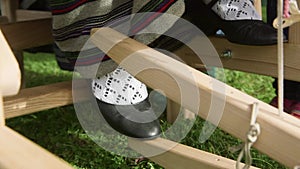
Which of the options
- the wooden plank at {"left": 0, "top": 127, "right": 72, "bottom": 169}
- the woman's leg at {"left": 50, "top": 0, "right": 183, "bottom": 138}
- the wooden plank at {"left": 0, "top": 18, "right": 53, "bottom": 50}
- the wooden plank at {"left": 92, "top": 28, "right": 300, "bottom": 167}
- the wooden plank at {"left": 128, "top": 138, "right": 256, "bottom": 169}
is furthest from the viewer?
the wooden plank at {"left": 0, "top": 18, "right": 53, "bottom": 50}

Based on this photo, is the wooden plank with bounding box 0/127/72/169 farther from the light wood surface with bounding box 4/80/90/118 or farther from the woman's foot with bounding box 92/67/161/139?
the light wood surface with bounding box 4/80/90/118

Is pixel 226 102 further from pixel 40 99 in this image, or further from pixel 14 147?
pixel 40 99

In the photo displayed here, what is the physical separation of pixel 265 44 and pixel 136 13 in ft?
0.92

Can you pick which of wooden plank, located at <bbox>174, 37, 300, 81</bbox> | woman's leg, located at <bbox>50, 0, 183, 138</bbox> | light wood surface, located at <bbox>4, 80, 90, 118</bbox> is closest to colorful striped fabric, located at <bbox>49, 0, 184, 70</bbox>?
woman's leg, located at <bbox>50, 0, 183, 138</bbox>

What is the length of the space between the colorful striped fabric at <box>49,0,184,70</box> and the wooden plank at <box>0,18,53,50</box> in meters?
0.32

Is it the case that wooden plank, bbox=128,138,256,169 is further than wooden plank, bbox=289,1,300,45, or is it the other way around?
wooden plank, bbox=289,1,300,45

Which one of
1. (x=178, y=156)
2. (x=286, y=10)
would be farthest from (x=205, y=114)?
(x=178, y=156)

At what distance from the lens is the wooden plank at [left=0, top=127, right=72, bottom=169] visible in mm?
447

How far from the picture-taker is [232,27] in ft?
3.59

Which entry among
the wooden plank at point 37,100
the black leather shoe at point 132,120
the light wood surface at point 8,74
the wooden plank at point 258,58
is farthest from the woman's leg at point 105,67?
the light wood surface at point 8,74

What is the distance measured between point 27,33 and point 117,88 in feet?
1.51

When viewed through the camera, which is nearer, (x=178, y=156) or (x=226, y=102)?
(x=226, y=102)

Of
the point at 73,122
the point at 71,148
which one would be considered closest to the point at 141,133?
the point at 71,148

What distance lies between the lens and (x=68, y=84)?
1.26 metres
